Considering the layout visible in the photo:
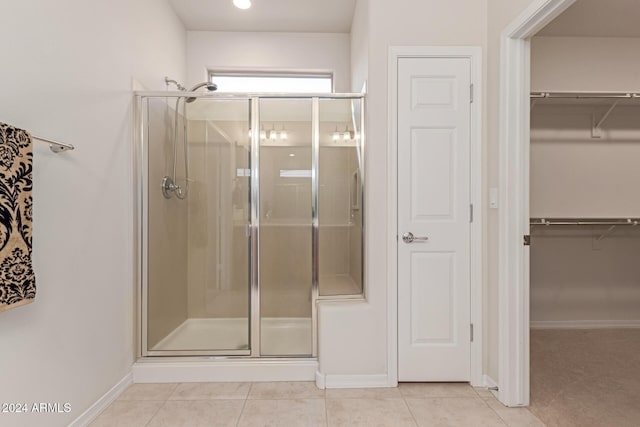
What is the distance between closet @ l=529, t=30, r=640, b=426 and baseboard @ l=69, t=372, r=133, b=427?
3.15 meters

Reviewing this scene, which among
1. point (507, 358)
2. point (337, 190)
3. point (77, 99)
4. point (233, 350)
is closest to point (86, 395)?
point (233, 350)

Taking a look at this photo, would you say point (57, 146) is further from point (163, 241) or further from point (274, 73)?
point (274, 73)

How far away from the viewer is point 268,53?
3609mm

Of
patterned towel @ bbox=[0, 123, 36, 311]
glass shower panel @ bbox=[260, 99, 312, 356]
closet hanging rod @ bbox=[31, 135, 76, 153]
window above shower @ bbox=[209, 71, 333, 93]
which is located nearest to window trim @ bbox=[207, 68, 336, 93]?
window above shower @ bbox=[209, 71, 333, 93]

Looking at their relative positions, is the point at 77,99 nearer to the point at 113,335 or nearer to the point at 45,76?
the point at 45,76

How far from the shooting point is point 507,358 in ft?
6.82

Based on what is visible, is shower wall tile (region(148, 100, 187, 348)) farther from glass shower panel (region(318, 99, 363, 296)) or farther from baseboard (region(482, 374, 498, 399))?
baseboard (region(482, 374, 498, 399))

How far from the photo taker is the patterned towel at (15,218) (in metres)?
1.29

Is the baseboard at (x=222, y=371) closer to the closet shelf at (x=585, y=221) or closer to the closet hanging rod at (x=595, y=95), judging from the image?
the closet shelf at (x=585, y=221)

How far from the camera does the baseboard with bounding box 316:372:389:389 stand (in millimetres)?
2307

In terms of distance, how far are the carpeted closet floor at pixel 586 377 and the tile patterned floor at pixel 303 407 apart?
9.6 inches

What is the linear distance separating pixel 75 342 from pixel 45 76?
1.29 m

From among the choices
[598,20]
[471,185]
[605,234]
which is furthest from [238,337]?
[598,20]

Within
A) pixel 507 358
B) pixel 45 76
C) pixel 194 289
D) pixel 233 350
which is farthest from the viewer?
pixel 194 289
